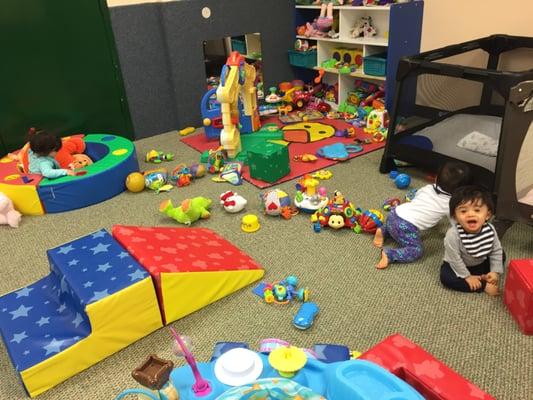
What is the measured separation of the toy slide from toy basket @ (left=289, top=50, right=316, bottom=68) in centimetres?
287

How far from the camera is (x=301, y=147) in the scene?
3.54m

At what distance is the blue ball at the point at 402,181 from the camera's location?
2.79 metres

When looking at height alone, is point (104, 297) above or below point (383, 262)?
above

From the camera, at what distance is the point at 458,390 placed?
3.94 ft

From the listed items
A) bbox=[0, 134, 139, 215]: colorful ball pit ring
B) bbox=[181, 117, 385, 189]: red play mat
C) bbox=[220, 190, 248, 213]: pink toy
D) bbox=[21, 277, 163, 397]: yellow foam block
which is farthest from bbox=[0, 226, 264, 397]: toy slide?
bbox=[181, 117, 385, 189]: red play mat

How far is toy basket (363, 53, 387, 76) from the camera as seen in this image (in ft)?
12.2

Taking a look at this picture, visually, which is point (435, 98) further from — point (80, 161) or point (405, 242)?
point (80, 161)

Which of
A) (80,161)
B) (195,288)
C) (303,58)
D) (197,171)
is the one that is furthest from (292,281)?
(303,58)

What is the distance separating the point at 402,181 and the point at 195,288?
153 centimetres

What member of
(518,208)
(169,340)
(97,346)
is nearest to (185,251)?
(169,340)

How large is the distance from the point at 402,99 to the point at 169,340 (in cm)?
200

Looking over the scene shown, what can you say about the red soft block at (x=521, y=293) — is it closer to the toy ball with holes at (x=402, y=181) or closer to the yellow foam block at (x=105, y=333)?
the toy ball with holes at (x=402, y=181)

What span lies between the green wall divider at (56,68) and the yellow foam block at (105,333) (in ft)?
8.08

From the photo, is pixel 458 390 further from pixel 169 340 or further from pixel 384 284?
pixel 169 340
